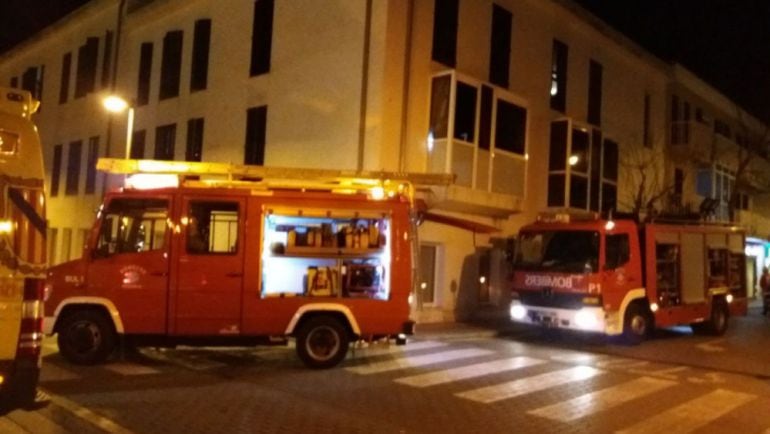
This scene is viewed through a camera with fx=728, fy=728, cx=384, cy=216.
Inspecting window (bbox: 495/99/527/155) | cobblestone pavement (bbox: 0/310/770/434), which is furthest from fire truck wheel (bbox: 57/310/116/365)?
window (bbox: 495/99/527/155)

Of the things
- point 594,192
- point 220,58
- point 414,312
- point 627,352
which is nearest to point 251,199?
point 414,312

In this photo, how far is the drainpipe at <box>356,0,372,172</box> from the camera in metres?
16.8

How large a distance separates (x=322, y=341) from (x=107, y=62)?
755 inches

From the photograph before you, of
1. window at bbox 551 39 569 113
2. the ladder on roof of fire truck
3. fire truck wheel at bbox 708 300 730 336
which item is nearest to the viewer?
the ladder on roof of fire truck

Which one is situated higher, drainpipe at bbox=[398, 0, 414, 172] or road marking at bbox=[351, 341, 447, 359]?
drainpipe at bbox=[398, 0, 414, 172]

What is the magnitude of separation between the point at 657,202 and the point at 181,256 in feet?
71.0

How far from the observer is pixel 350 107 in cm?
1703

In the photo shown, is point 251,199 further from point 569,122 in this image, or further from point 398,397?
point 569,122

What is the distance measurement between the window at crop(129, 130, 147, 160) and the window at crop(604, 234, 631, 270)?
1589cm

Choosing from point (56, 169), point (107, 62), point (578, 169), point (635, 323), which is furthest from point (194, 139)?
point (635, 323)

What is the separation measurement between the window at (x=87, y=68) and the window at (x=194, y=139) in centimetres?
730

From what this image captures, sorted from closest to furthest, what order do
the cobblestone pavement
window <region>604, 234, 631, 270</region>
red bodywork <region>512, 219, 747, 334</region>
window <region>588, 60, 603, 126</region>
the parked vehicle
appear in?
the parked vehicle, the cobblestone pavement, red bodywork <region>512, 219, 747, 334</region>, window <region>604, 234, 631, 270</region>, window <region>588, 60, 603, 126</region>

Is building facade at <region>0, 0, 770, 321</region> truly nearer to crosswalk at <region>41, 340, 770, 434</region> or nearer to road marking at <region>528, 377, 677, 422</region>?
crosswalk at <region>41, 340, 770, 434</region>

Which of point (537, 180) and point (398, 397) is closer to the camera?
point (398, 397)
